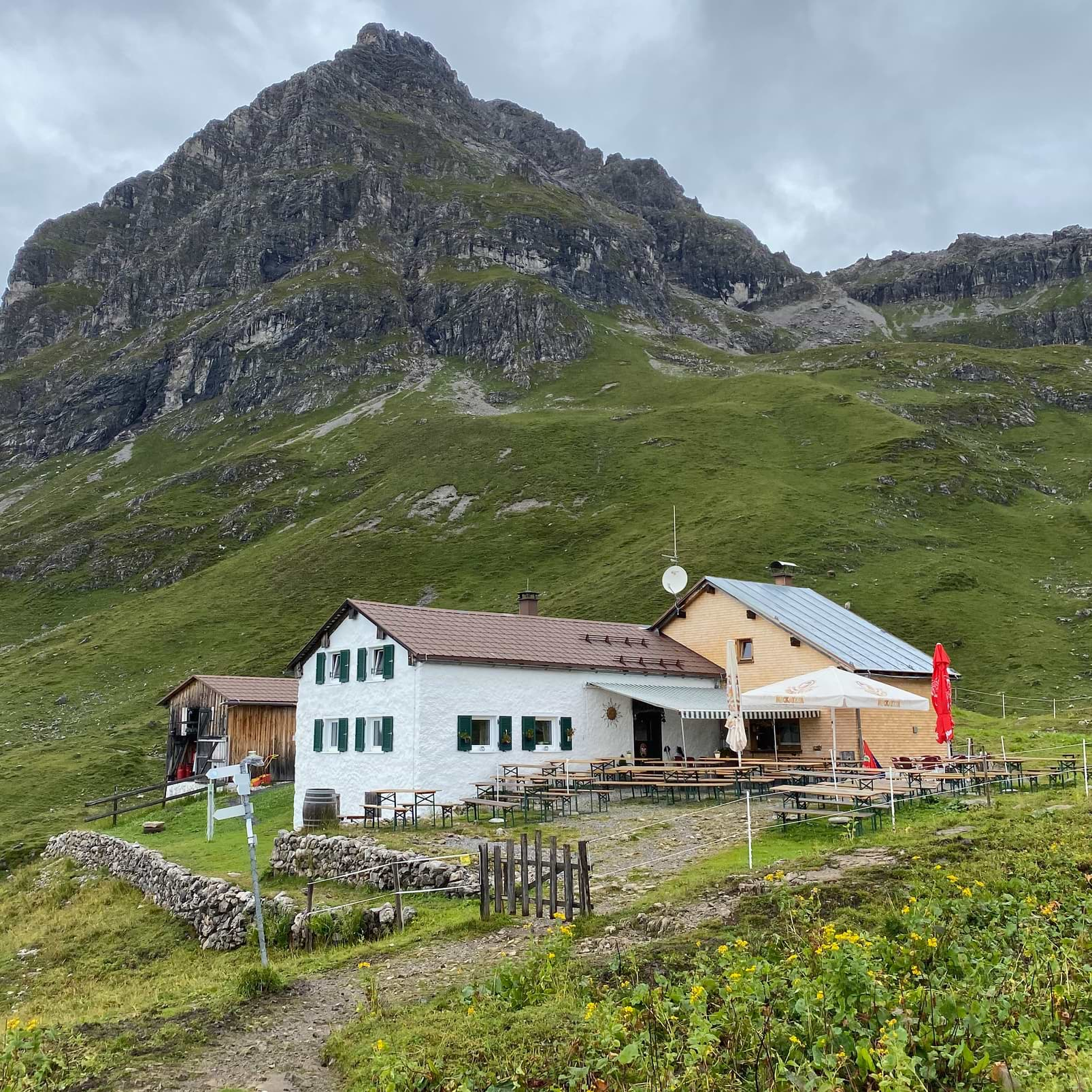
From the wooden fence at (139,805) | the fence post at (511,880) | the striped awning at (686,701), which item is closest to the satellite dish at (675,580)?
the striped awning at (686,701)

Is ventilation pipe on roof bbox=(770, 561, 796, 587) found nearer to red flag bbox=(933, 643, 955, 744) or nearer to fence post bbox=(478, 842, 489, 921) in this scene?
red flag bbox=(933, 643, 955, 744)

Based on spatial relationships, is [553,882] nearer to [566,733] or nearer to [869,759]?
[566,733]

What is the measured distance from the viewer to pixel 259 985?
11922mm

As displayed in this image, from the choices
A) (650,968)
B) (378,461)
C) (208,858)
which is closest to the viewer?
(650,968)

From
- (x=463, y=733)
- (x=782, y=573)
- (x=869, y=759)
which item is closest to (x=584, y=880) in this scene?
(x=463, y=733)

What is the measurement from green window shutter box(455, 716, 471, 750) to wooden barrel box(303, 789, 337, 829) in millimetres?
4506

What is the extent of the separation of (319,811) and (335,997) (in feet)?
56.9

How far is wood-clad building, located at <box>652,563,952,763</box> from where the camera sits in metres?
32.0

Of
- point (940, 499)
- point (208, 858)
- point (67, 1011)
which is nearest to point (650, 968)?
point (67, 1011)

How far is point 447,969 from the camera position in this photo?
36.9 ft

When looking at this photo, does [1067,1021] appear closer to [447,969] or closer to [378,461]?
[447,969]

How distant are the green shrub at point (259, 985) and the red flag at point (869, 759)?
18.9 metres

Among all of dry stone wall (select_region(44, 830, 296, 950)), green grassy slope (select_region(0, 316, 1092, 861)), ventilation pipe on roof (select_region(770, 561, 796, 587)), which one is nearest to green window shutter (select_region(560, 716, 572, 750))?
dry stone wall (select_region(44, 830, 296, 950))

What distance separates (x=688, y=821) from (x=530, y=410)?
386 feet
